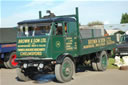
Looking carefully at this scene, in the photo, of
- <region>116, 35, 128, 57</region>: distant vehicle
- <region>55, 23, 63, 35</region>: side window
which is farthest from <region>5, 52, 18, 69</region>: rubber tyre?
<region>116, 35, 128, 57</region>: distant vehicle

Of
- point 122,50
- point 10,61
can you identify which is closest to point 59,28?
point 10,61

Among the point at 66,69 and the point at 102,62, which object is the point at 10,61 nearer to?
the point at 102,62

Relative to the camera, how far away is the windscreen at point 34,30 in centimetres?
884

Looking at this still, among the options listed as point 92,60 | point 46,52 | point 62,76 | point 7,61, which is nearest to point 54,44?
point 46,52

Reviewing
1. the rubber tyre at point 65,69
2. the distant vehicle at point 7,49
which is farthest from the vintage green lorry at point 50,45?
the distant vehicle at point 7,49

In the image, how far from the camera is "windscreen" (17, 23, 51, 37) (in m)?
8.84

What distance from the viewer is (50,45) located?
8.50 metres

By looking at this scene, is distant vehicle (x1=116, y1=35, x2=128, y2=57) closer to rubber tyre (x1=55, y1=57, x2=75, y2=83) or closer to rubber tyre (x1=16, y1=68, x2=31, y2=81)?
rubber tyre (x1=55, y1=57, x2=75, y2=83)

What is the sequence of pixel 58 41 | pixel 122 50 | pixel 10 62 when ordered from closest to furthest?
1. pixel 58 41
2. pixel 10 62
3. pixel 122 50

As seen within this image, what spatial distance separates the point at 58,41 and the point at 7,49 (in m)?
5.67

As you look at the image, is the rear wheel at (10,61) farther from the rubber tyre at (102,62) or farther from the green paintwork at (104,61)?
the green paintwork at (104,61)

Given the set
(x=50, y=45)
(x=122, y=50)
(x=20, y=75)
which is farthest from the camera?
(x=122, y=50)

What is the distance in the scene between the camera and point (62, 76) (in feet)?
28.5

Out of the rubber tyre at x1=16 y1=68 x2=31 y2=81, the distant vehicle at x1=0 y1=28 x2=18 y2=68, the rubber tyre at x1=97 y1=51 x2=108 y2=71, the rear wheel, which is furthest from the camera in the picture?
the rear wheel
